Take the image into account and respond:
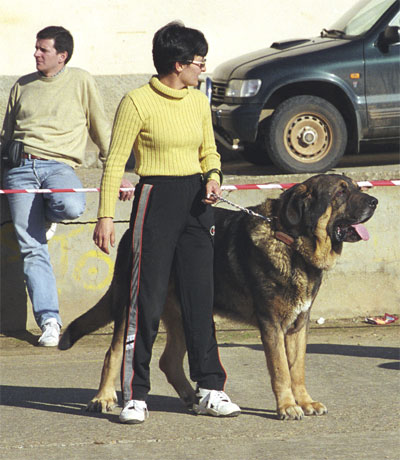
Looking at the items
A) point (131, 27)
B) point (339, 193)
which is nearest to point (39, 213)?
point (339, 193)

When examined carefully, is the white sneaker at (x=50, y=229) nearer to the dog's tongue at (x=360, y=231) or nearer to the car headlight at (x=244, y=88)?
the car headlight at (x=244, y=88)

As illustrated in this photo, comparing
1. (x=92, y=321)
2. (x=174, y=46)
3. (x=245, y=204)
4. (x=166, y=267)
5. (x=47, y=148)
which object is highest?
(x=174, y=46)

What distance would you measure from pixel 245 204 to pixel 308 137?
154 cm

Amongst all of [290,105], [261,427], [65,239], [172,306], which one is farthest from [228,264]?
[290,105]

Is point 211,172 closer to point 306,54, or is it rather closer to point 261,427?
point 261,427

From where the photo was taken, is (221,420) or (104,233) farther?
(221,420)

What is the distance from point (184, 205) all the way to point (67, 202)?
227 cm

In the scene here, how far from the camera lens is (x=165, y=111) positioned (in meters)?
5.01

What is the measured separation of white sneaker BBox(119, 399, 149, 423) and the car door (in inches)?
200

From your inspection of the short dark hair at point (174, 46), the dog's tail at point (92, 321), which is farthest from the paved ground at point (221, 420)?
the short dark hair at point (174, 46)

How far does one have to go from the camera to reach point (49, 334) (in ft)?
23.5

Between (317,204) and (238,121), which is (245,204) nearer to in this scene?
(238,121)

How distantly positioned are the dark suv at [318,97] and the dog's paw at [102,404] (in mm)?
4132

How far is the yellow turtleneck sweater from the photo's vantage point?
4.97m
